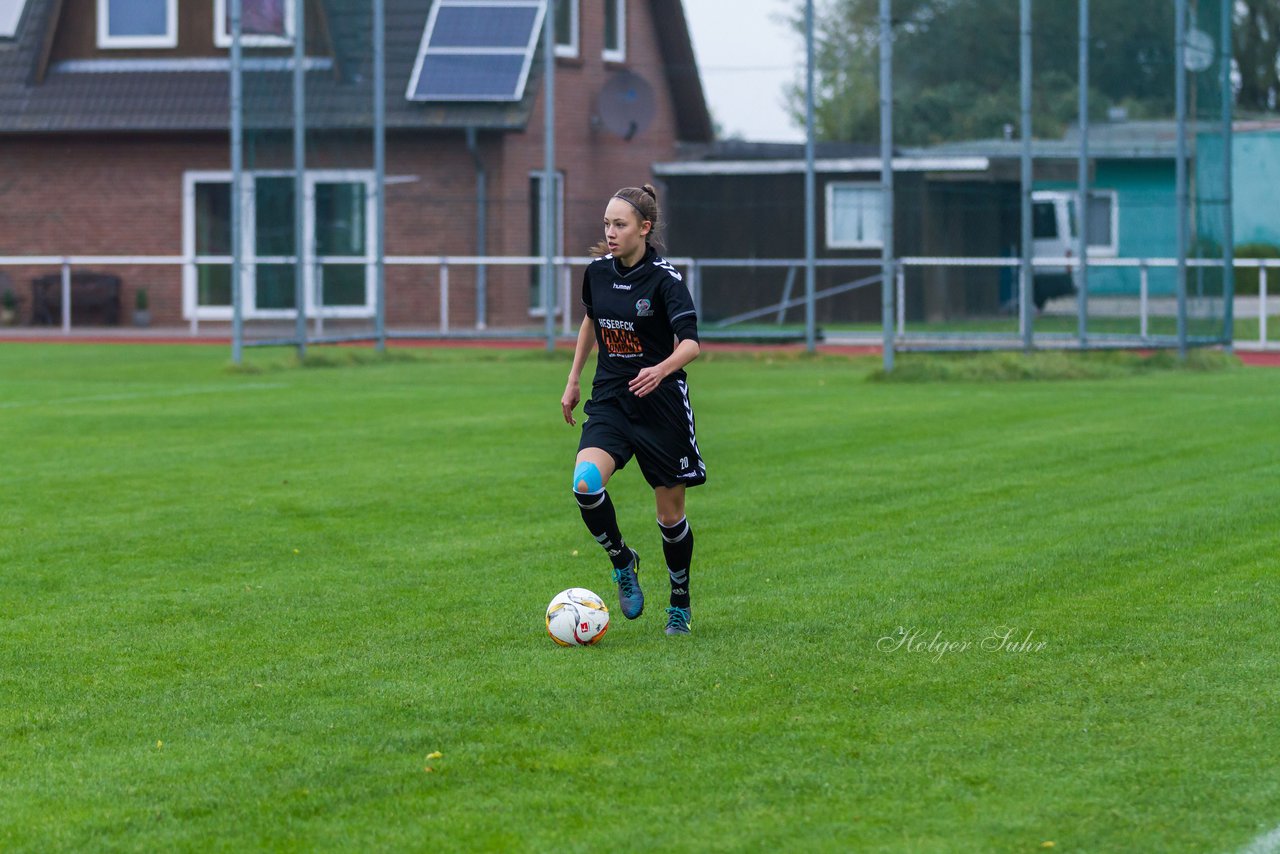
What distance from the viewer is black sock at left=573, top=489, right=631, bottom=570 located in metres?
7.23

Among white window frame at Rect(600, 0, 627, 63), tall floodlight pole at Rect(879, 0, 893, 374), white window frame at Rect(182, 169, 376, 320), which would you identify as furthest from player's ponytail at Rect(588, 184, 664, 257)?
white window frame at Rect(600, 0, 627, 63)

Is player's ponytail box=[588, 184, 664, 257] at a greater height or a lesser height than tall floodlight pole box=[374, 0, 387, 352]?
lesser

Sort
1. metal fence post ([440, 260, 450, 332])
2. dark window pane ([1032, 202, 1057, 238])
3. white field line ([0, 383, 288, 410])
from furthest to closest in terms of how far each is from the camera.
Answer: dark window pane ([1032, 202, 1057, 238]) < metal fence post ([440, 260, 450, 332]) < white field line ([0, 383, 288, 410])

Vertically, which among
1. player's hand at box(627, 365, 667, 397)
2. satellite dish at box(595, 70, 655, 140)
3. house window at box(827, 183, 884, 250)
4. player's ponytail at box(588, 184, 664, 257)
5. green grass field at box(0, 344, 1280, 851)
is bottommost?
green grass field at box(0, 344, 1280, 851)

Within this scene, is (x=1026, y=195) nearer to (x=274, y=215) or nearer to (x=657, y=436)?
Answer: (x=274, y=215)

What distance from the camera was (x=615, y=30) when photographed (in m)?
33.6

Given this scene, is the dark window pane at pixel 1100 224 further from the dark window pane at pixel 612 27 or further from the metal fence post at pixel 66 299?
the metal fence post at pixel 66 299

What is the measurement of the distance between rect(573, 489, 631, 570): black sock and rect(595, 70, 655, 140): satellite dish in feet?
81.4

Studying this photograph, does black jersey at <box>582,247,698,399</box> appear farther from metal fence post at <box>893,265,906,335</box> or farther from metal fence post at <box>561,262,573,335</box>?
metal fence post at <box>561,262,573,335</box>

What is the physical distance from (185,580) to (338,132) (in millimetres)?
18075

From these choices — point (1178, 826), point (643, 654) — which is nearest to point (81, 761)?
point (643, 654)

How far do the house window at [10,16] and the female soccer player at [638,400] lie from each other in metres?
30.1

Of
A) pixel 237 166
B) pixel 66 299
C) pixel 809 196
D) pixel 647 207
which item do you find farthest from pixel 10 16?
pixel 647 207

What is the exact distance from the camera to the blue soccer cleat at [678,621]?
729 cm
